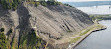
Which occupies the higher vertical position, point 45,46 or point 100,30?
point 45,46

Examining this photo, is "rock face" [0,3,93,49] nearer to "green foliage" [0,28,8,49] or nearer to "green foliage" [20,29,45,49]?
"green foliage" [20,29,45,49]

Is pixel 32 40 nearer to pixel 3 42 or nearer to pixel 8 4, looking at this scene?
pixel 3 42

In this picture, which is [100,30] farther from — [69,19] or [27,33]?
[27,33]

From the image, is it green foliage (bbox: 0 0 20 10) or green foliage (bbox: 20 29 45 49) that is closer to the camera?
green foliage (bbox: 20 29 45 49)

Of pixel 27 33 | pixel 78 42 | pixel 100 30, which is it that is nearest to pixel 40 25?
pixel 27 33

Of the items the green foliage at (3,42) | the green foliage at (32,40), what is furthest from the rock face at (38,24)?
the green foliage at (3,42)

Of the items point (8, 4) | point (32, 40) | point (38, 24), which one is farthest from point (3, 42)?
point (8, 4)

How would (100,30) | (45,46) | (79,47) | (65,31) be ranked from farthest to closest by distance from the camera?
(100,30) → (65,31) → (79,47) → (45,46)

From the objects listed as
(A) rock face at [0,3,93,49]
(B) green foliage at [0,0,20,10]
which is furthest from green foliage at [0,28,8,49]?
(B) green foliage at [0,0,20,10]

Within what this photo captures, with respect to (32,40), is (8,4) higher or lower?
higher

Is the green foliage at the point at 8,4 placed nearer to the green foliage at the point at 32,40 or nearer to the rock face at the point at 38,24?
the rock face at the point at 38,24

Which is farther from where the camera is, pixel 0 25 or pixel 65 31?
pixel 65 31
